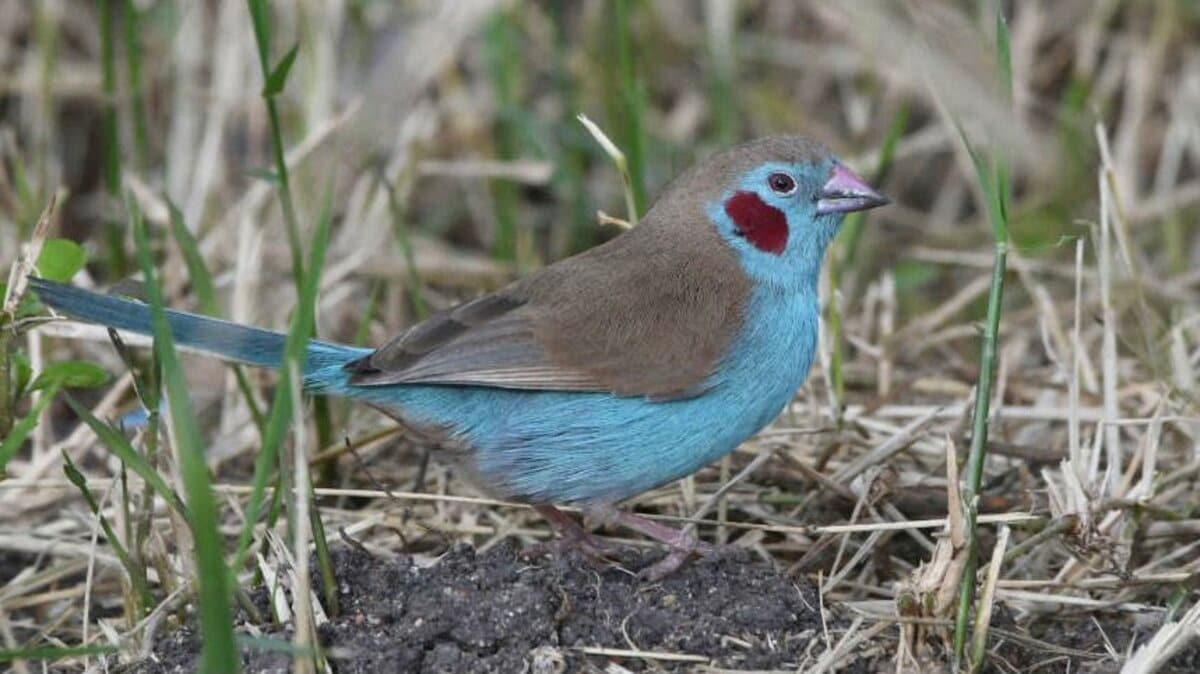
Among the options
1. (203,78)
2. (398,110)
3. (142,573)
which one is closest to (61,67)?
(203,78)

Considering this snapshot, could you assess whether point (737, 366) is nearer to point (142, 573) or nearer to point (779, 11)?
point (142, 573)

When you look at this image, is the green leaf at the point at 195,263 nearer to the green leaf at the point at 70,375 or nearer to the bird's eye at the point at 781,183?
the green leaf at the point at 70,375

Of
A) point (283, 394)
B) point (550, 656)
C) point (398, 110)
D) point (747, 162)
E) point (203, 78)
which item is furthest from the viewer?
point (203, 78)

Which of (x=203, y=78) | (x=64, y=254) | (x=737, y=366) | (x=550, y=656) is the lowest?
(x=550, y=656)

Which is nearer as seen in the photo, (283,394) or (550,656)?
(283,394)

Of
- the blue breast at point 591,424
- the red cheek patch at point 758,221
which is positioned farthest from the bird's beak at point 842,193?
the blue breast at point 591,424

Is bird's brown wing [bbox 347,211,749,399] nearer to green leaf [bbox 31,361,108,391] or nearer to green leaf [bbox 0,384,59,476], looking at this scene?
green leaf [bbox 31,361,108,391]

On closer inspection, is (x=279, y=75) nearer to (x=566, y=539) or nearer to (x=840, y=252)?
(x=566, y=539)

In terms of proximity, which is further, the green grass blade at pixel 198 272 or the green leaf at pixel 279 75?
the green grass blade at pixel 198 272

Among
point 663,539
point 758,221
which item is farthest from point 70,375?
point 758,221
